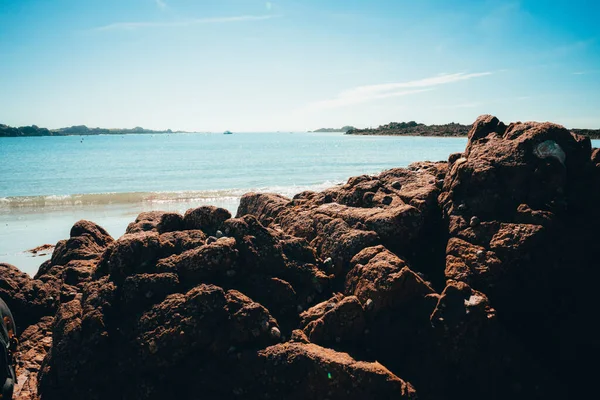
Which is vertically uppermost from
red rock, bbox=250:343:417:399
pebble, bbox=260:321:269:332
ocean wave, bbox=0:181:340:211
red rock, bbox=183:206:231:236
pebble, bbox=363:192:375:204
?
pebble, bbox=363:192:375:204

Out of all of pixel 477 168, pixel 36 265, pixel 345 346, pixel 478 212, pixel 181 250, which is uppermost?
pixel 477 168

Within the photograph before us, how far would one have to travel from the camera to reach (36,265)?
1105cm

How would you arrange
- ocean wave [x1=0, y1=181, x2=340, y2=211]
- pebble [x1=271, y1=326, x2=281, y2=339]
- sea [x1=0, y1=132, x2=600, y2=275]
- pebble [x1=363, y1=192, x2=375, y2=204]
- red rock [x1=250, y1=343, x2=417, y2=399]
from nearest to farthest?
red rock [x1=250, y1=343, x2=417, y2=399]
pebble [x1=271, y1=326, x2=281, y2=339]
pebble [x1=363, y1=192, x2=375, y2=204]
sea [x1=0, y1=132, x2=600, y2=275]
ocean wave [x1=0, y1=181, x2=340, y2=211]

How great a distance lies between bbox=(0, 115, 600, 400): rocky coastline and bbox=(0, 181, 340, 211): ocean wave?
723 inches

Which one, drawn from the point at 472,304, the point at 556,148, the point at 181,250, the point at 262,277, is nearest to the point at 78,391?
the point at 181,250

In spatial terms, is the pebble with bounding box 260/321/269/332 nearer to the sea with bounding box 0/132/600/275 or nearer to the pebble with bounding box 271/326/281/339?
the pebble with bounding box 271/326/281/339

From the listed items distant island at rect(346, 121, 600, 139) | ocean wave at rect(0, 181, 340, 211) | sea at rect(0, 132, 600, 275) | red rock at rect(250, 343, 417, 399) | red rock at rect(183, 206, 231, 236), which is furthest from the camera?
distant island at rect(346, 121, 600, 139)

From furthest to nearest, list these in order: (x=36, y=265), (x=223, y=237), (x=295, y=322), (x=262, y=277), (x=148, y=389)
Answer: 1. (x=36, y=265)
2. (x=223, y=237)
3. (x=262, y=277)
4. (x=295, y=322)
5. (x=148, y=389)

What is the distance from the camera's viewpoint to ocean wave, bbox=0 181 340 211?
23.2m

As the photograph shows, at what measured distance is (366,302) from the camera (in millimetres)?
4512

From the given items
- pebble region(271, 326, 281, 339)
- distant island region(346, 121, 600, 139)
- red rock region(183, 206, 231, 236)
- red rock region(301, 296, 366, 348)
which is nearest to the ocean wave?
red rock region(183, 206, 231, 236)

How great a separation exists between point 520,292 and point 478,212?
1155mm

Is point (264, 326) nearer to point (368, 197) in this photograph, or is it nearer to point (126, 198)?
point (368, 197)

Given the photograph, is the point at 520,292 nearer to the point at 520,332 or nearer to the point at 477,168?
the point at 520,332
